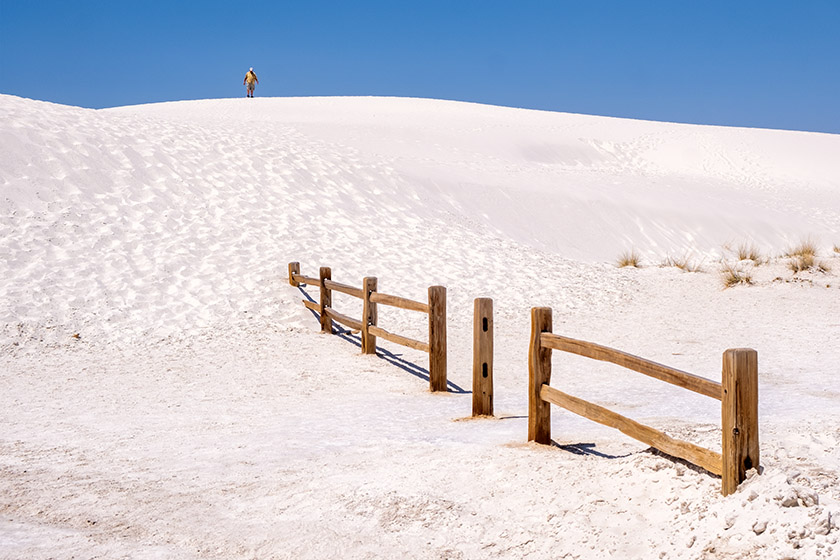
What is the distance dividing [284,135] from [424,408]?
17.4 meters

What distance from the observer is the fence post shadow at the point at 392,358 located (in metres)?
8.80

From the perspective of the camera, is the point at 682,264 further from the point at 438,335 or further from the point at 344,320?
the point at 438,335

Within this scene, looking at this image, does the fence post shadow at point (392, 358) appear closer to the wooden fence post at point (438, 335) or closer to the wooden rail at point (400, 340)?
the wooden fence post at point (438, 335)

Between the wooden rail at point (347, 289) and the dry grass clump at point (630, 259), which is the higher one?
the dry grass clump at point (630, 259)

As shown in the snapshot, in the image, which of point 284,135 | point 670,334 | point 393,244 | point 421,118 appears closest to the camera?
point 670,334

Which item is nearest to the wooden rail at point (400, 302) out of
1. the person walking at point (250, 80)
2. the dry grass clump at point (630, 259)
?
the dry grass clump at point (630, 259)

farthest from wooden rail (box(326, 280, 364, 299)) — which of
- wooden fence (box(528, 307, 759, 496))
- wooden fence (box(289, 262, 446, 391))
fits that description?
wooden fence (box(528, 307, 759, 496))

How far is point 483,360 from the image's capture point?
701 cm

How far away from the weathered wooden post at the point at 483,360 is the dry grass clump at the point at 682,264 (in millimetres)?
10954

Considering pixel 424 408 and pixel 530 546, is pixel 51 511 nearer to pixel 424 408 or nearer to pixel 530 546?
pixel 530 546

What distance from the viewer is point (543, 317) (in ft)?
17.7

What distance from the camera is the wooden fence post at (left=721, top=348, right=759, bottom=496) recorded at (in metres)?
3.57

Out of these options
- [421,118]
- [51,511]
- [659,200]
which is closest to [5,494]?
[51,511]

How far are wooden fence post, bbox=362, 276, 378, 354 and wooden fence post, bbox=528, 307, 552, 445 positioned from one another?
449 centimetres
